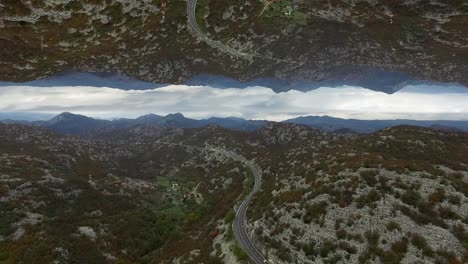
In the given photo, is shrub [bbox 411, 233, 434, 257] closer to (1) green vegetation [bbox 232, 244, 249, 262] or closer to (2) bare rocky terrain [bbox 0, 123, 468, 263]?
(2) bare rocky terrain [bbox 0, 123, 468, 263]

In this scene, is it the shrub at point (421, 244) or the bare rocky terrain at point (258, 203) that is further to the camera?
the bare rocky terrain at point (258, 203)

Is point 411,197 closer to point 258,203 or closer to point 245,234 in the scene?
point 245,234

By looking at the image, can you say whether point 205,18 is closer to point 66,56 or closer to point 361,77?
point 66,56

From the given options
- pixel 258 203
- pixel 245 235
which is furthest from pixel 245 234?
pixel 258 203

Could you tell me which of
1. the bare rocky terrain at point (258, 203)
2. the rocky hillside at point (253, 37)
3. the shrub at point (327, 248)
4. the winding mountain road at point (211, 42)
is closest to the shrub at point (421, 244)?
the bare rocky terrain at point (258, 203)

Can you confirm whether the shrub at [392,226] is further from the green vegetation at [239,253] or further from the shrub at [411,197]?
the green vegetation at [239,253]
